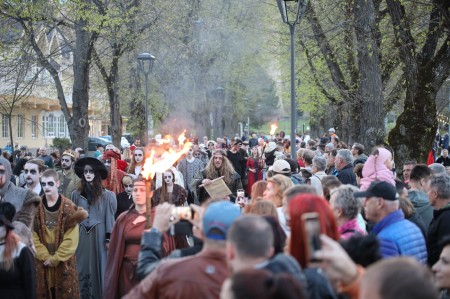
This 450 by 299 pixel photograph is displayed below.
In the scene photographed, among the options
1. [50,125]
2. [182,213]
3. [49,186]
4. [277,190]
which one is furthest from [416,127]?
[50,125]

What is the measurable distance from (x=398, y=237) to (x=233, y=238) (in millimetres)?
2347

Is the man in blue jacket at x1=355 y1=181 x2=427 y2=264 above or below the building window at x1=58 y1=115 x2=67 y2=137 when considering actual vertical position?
below

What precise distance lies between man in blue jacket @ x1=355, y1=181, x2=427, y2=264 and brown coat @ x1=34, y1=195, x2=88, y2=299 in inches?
154

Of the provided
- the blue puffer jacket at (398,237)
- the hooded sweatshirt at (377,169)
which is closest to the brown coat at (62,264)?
the hooded sweatshirt at (377,169)

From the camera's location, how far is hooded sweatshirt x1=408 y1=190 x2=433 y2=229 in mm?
8641

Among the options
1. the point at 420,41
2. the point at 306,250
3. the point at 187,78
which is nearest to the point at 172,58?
the point at 187,78

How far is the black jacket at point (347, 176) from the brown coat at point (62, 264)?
16.1 feet

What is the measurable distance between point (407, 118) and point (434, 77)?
107cm

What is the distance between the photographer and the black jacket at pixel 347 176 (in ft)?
39.6

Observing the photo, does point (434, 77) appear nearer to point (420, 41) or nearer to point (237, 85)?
point (420, 41)

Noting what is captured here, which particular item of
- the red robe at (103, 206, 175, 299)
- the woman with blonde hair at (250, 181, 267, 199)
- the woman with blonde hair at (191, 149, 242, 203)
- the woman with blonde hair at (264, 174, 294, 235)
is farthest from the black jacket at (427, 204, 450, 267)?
the woman with blonde hair at (191, 149, 242, 203)

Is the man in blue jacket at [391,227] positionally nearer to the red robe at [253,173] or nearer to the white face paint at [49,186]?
the white face paint at [49,186]

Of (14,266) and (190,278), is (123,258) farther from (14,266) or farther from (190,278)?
(190,278)

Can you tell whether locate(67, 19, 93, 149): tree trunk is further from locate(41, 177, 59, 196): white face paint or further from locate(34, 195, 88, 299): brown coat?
locate(34, 195, 88, 299): brown coat
